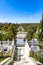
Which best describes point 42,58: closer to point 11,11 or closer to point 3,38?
point 11,11

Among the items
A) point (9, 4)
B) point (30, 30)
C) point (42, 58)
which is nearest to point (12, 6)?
point (9, 4)

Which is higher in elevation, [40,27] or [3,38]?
[40,27]

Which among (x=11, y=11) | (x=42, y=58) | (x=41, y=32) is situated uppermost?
(x=11, y=11)

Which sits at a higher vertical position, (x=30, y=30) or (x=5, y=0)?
(x=5, y=0)

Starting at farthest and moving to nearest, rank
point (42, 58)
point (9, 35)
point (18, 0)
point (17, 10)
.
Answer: point (9, 35) → point (17, 10) → point (18, 0) → point (42, 58)

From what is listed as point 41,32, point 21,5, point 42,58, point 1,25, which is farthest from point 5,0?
point 1,25

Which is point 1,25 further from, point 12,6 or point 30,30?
point 12,6

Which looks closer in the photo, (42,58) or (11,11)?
(42,58)

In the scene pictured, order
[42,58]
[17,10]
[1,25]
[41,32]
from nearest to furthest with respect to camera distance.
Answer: [42,58], [17,10], [41,32], [1,25]

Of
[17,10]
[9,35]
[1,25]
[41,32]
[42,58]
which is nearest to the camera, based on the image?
[42,58]
